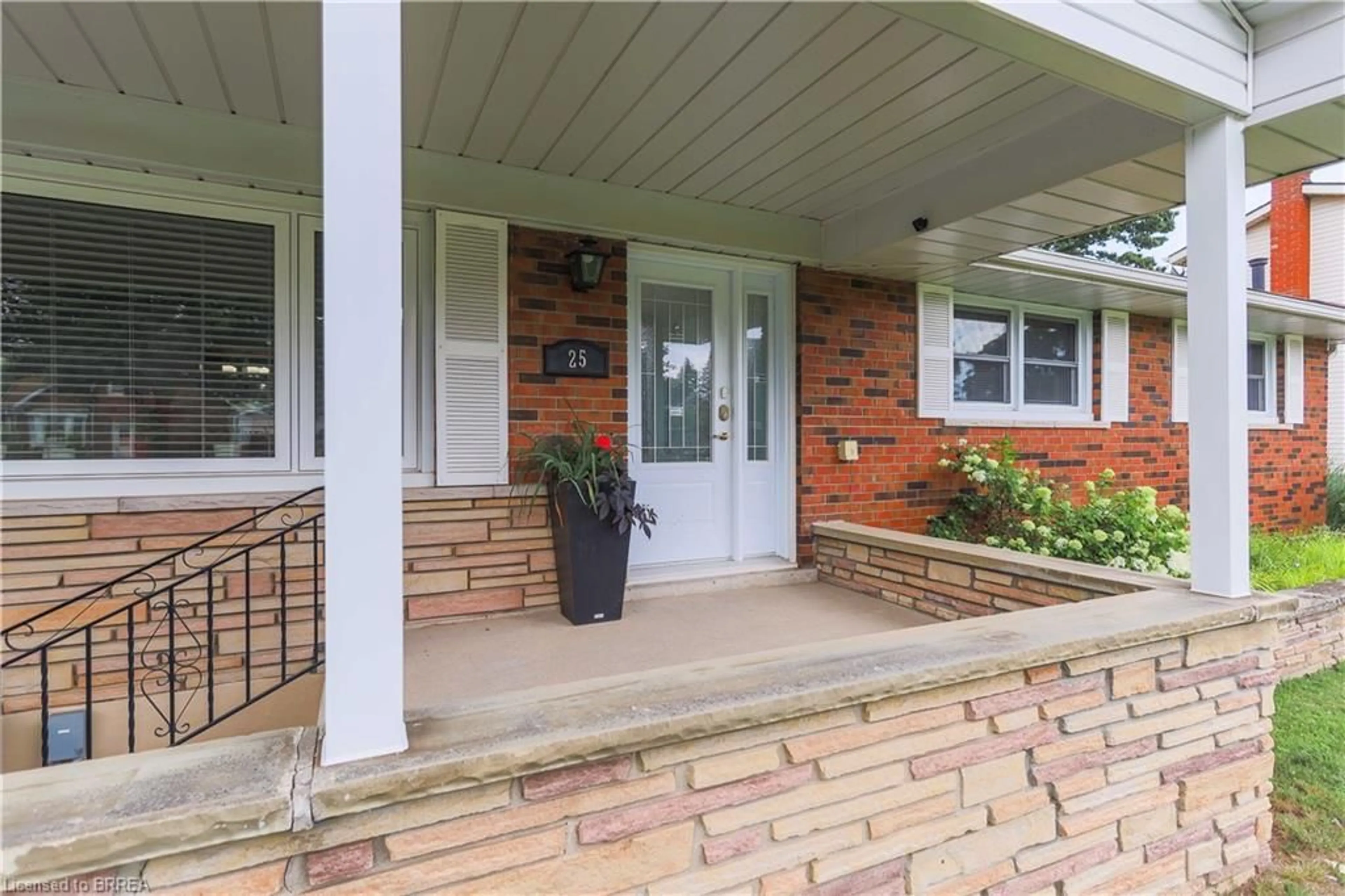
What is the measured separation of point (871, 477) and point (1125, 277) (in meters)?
2.54

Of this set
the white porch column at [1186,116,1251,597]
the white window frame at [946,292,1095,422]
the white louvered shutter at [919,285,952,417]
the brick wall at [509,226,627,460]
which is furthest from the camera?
the white window frame at [946,292,1095,422]

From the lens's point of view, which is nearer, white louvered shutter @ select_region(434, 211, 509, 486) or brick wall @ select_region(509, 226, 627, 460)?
white louvered shutter @ select_region(434, 211, 509, 486)

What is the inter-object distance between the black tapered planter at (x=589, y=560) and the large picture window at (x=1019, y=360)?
10.0 ft

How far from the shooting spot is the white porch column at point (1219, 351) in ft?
7.03

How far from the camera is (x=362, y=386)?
1.17 meters

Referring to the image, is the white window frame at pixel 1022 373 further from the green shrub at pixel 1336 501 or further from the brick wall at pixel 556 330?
the green shrub at pixel 1336 501

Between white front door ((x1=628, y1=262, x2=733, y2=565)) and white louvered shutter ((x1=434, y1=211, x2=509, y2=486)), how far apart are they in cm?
76

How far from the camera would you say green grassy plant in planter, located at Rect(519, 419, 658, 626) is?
3.04m

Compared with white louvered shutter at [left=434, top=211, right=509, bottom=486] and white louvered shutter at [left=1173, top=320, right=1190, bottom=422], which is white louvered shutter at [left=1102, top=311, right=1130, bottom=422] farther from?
white louvered shutter at [left=434, top=211, right=509, bottom=486]

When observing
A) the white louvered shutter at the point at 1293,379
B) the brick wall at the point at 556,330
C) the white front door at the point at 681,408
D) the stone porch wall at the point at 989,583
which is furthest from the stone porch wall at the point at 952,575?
the white louvered shutter at the point at 1293,379

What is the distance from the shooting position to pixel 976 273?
4336mm

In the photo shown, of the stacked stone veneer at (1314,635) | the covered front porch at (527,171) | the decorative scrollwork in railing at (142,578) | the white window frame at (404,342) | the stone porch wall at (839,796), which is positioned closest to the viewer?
the stone porch wall at (839,796)

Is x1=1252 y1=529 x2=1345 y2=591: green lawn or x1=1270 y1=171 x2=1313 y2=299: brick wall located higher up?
x1=1270 y1=171 x2=1313 y2=299: brick wall

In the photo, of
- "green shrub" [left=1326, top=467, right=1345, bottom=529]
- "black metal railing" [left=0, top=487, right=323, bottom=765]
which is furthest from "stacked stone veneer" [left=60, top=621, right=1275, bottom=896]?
"green shrub" [left=1326, top=467, right=1345, bottom=529]
